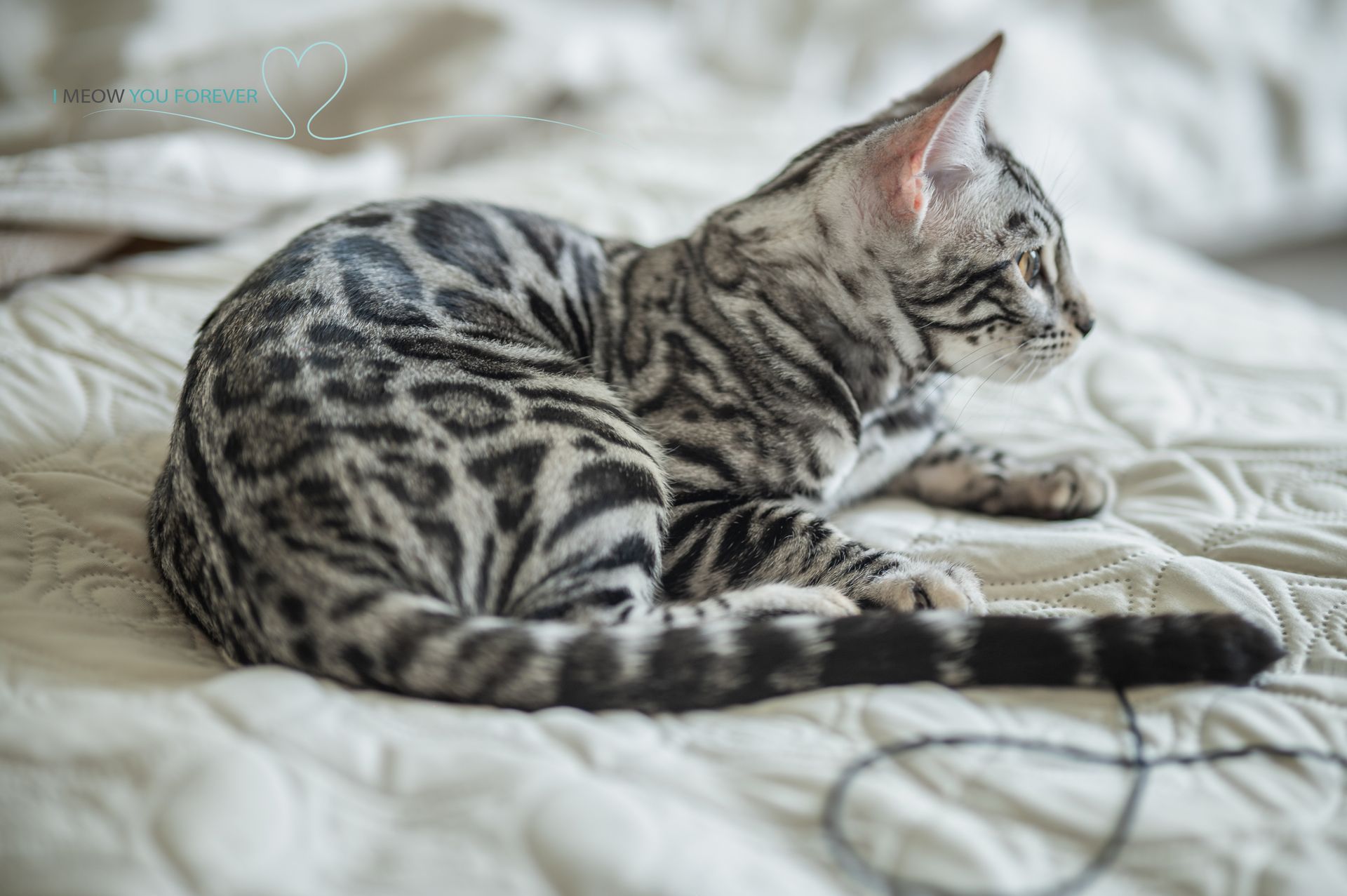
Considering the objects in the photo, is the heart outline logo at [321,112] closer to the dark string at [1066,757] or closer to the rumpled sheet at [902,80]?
the rumpled sheet at [902,80]

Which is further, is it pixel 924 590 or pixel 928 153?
pixel 928 153

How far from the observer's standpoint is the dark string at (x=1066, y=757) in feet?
2.22

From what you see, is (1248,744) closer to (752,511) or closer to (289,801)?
(752,511)

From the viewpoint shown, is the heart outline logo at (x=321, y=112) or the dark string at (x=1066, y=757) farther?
the heart outline logo at (x=321, y=112)

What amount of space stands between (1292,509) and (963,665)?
26.4 inches

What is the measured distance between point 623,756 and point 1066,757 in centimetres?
39

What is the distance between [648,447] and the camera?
3.89 ft

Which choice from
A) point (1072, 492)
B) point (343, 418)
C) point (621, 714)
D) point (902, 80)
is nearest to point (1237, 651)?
point (1072, 492)

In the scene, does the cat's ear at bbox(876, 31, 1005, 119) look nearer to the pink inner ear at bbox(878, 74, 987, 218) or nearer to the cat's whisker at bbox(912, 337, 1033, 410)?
the pink inner ear at bbox(878, 74, 987, 218)

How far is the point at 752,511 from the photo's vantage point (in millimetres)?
1207

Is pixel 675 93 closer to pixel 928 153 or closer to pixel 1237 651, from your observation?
pixel 928 153

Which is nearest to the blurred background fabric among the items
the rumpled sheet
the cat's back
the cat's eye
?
the rumpled sheet

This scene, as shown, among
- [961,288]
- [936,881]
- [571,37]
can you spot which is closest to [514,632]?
[936,881]

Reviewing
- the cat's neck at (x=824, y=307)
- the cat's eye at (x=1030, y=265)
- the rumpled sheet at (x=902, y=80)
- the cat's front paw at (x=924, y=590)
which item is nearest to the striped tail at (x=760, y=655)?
the cat's front paw at (x=924, y=590)
